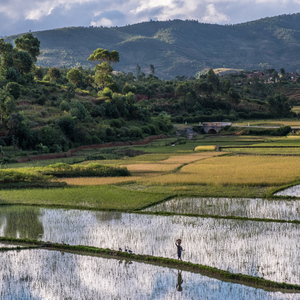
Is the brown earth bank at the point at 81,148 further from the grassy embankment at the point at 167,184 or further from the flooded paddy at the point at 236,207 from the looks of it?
the flooded paddy at the point at 236,207

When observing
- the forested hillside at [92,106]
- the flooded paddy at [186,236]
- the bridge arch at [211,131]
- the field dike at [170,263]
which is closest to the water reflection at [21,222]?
the flooded paddy at [186,236]

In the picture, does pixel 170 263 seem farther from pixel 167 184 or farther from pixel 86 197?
pixel 167 184

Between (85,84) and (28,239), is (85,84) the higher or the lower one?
the higher one

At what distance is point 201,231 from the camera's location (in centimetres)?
1875

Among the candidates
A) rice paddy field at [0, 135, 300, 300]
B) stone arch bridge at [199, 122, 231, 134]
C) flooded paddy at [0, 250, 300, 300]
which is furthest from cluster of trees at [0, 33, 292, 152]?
flooded paddy at [0, 250, 300, 300]

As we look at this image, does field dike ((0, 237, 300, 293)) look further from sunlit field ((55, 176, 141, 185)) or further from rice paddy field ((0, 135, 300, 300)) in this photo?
sunlit field ((55, 176, 141, 185))

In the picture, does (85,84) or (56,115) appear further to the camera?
(85,84)

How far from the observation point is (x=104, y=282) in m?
14.0

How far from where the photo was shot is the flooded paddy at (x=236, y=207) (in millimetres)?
21250

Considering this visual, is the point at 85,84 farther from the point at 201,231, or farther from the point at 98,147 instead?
the point at 201,231

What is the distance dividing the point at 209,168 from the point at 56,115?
3253cm

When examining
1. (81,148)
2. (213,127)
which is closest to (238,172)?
(81,148)

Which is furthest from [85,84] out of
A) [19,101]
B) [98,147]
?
[98,147]

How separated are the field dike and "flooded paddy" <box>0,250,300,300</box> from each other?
0.73 ft
